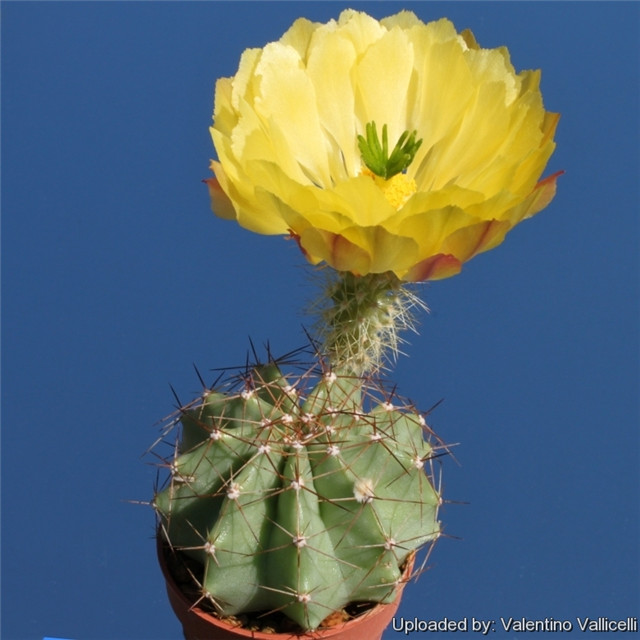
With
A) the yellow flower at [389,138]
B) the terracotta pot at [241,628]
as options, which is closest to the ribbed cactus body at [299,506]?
the terracotta pot at [241,628]

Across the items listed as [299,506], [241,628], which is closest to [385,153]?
[299,506]

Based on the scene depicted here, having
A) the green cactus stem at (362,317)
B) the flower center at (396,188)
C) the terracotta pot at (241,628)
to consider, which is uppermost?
the flower center at (396,188)

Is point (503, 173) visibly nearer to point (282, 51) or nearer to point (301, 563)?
point (282, 51)

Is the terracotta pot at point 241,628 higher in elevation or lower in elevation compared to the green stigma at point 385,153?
lower

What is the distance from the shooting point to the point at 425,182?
0.87 metres

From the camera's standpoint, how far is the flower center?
0.83 metres

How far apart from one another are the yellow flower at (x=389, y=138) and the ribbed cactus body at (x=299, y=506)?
0.15m

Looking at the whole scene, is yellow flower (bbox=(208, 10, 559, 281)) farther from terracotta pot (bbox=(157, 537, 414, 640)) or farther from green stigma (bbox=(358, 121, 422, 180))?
terracotta pot (bbox=(157, 537, 414, 640))

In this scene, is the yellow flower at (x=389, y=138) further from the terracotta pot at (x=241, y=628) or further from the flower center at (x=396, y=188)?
the terracotta pot at (x=241, y=628)

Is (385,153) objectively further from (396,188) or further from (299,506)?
(299,506)

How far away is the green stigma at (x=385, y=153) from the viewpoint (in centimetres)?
81

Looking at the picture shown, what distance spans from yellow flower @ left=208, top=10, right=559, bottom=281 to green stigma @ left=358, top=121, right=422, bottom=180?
0.05 feet

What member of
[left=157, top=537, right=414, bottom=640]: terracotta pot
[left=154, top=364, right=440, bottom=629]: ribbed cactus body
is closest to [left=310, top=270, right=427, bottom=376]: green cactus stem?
[left=154, top=364, right=440, bottom=629]: ribbed cactus body

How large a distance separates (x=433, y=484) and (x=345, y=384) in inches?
4.5
